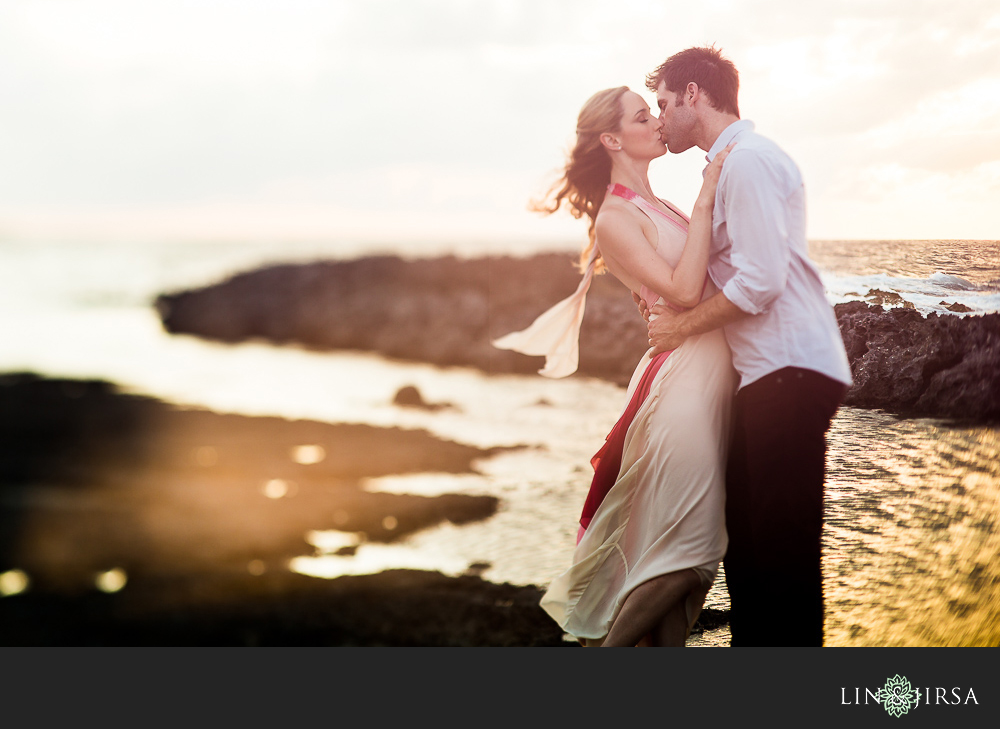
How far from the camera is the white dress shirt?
63.1 inches

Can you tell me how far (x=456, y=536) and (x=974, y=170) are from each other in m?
3.05

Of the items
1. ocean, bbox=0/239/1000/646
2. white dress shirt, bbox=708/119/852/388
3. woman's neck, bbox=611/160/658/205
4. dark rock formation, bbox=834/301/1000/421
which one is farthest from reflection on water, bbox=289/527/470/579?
white dress shirt, bbox=708/119/852/388

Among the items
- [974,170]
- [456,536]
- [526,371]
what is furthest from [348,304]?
[974,170]

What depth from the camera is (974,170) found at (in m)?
2.72

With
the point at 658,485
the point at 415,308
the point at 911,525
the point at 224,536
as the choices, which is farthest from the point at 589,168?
the point at 415,308

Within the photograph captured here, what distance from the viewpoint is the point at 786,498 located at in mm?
1713

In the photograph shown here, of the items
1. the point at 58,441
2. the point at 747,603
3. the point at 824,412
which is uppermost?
the point at 824,412

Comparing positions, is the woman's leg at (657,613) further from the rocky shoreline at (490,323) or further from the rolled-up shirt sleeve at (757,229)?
the rocky shoreline at (490,323)

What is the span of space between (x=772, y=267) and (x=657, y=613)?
980 mm

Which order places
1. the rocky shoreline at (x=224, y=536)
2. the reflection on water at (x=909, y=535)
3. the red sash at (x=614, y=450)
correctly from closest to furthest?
1. the red sash at (x=614, y=450)
2. the reflection on water at (x=909, y=535)
3. the rocky shoreline at (x=224, y=536)

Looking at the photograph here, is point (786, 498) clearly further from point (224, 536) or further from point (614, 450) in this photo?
point (224, 536)

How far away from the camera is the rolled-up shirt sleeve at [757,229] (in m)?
1.60
